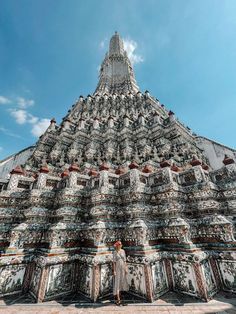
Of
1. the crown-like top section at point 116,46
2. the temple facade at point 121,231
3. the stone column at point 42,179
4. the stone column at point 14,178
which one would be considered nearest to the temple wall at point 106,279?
the temple facade at point 121,231

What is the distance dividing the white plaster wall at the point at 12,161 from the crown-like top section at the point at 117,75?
66.4 ft

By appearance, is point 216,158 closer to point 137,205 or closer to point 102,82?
point 137,205

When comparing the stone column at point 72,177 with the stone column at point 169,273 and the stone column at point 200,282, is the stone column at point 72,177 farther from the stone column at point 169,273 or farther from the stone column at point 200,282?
the stone column at point 200,282

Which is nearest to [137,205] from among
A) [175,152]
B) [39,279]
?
[39,279]

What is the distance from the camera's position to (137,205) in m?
7.64

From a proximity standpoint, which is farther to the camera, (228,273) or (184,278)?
(228,273)

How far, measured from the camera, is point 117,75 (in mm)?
35812

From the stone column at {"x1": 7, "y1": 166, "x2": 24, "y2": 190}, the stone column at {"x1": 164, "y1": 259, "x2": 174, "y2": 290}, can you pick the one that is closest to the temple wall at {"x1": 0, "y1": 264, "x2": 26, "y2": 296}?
the stone column at {"x1": 7, "y1": 166, "x2": 24, "y2": 190}

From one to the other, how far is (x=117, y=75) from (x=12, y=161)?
1193 inches

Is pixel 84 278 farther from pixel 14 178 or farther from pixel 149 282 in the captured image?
pixel 14 178

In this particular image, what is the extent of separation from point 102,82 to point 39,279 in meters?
35.7

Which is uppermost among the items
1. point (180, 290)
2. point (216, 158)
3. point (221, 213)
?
point (216, 158)

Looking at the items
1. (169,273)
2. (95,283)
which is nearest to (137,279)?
(169,273)

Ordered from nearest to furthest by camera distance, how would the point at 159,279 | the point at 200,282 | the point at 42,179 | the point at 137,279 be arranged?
the point at 200,282 → the point at 137,279 → the point at 159,279 → the point at 42,179
